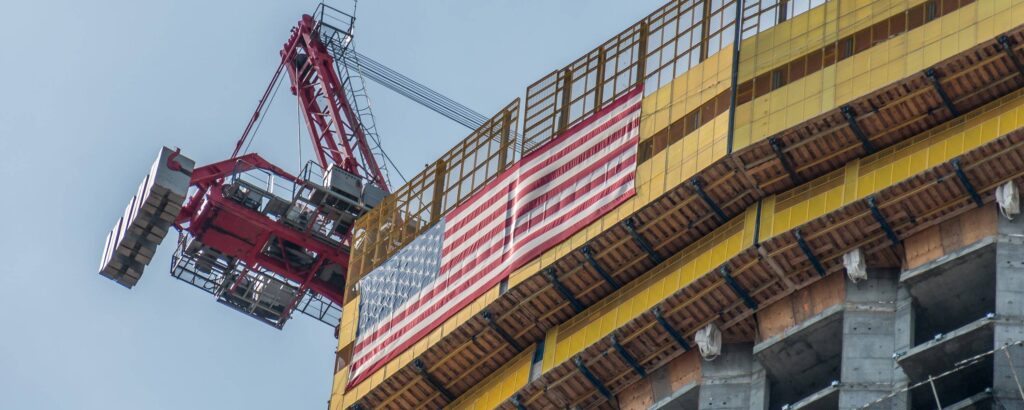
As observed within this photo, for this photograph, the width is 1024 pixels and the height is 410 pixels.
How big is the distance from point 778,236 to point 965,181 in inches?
347

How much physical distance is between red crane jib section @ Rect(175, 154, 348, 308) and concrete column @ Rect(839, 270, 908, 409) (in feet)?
175

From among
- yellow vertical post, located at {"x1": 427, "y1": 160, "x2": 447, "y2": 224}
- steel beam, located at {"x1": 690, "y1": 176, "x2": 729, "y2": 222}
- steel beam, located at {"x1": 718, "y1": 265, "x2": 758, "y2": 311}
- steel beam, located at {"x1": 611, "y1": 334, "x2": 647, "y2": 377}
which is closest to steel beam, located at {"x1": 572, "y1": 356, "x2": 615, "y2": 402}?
steel beam, located at {"x1": 611, "y1": 334, "x2": 647, "y2": 377}

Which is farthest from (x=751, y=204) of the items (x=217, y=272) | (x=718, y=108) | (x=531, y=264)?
(x=217, y=272)

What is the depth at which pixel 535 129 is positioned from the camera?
115 m

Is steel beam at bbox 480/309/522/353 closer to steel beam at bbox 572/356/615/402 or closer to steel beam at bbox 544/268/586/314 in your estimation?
steel beam at bbox 544/268/586/314

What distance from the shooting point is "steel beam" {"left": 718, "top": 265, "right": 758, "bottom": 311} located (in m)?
101

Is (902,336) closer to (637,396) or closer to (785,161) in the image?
(785,161)

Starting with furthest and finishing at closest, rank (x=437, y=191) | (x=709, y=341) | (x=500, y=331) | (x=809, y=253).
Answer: (x=437, y=191) → (x=500, y=331) → (x=709, y=341) → (x=809, y=253)

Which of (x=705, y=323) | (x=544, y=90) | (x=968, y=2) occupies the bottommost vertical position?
(x=705, y=323)

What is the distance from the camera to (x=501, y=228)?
112 m

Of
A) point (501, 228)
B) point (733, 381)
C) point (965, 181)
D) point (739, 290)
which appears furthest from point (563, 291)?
point (965, 181)

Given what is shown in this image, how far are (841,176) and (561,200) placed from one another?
1503cm

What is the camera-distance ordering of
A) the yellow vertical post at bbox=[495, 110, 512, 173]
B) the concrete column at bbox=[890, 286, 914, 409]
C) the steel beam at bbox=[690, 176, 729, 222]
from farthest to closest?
the yellow vertical post at bbox=[495, 110, 512, 173] < the steel beam at bbox=[690, 176, 729, 222] < the concrete column at bbox=[890, 286, 914, 409]

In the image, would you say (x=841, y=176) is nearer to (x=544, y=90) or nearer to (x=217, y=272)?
(x=544, y=90)
